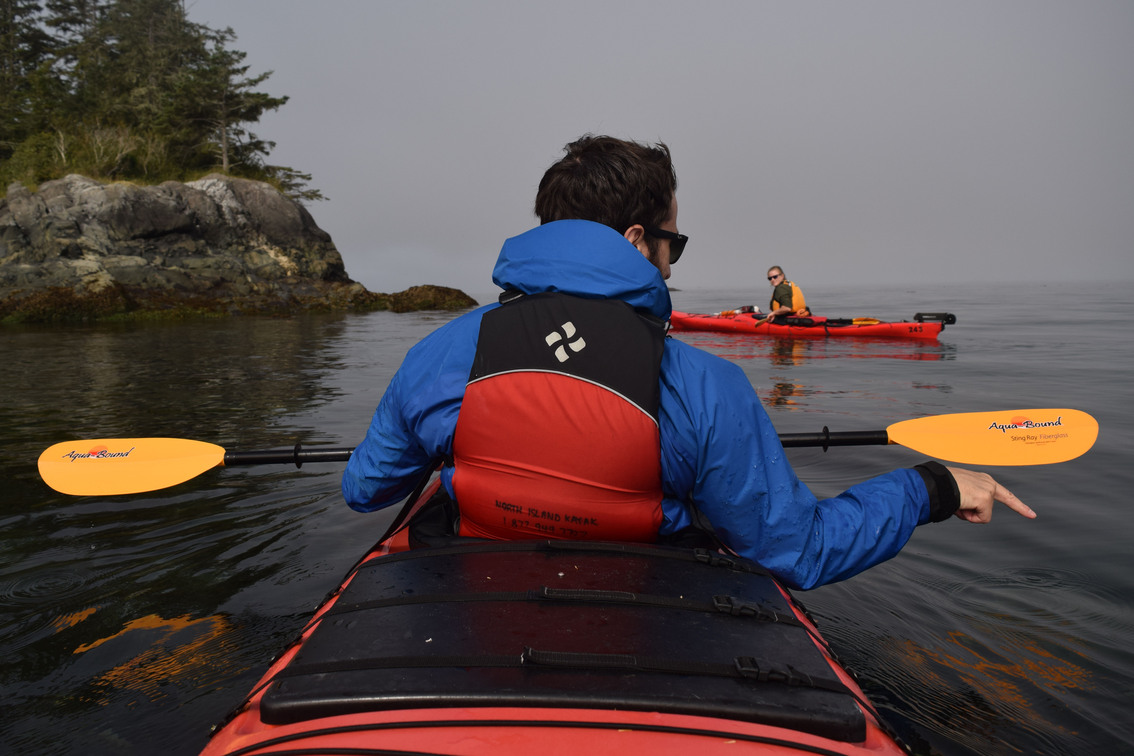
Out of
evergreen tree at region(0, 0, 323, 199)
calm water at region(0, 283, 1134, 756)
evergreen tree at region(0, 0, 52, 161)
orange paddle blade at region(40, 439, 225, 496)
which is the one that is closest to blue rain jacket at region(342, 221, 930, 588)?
calm water at region(0, 283, 1134, 756)

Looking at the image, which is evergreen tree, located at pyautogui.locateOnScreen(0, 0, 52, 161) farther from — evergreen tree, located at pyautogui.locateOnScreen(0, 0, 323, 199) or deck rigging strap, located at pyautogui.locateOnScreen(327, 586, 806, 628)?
deck rigging strap, located at pyautogui.locateOnScreen(327, 586, 806, 628)

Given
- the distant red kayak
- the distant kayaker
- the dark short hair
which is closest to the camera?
the dark short hair

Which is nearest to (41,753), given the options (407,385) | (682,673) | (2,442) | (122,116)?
(407,385)

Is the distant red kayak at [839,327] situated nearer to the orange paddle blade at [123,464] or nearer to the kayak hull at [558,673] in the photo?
the orange paddle blade at [123,464]

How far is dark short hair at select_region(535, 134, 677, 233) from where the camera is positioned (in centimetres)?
196

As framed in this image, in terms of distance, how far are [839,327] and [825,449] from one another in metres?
13.2

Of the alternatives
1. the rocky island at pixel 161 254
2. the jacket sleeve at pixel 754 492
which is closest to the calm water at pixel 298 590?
the jacket sleeve at pixel 754 492

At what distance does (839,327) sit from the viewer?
15.1 meters

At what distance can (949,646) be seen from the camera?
2916 millimetres

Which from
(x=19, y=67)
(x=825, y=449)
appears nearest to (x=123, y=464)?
(x=825, y=449)

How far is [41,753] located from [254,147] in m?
36.4

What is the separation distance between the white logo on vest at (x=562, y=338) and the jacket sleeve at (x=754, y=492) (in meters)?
0.22

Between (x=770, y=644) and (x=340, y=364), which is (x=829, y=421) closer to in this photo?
(x=770, y=644)

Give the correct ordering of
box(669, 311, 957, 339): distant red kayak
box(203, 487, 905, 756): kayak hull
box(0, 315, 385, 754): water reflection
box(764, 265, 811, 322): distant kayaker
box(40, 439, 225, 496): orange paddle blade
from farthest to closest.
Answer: box(764, 265, 811, 322): distant kayaker
box(669, 311, 957, 339): distant red kayak
box(40, 439, 225, 496): orange paddle blade
box(0, 315, 385, 754): water reflection
box(203, 487, 905, 756): kayak hull
